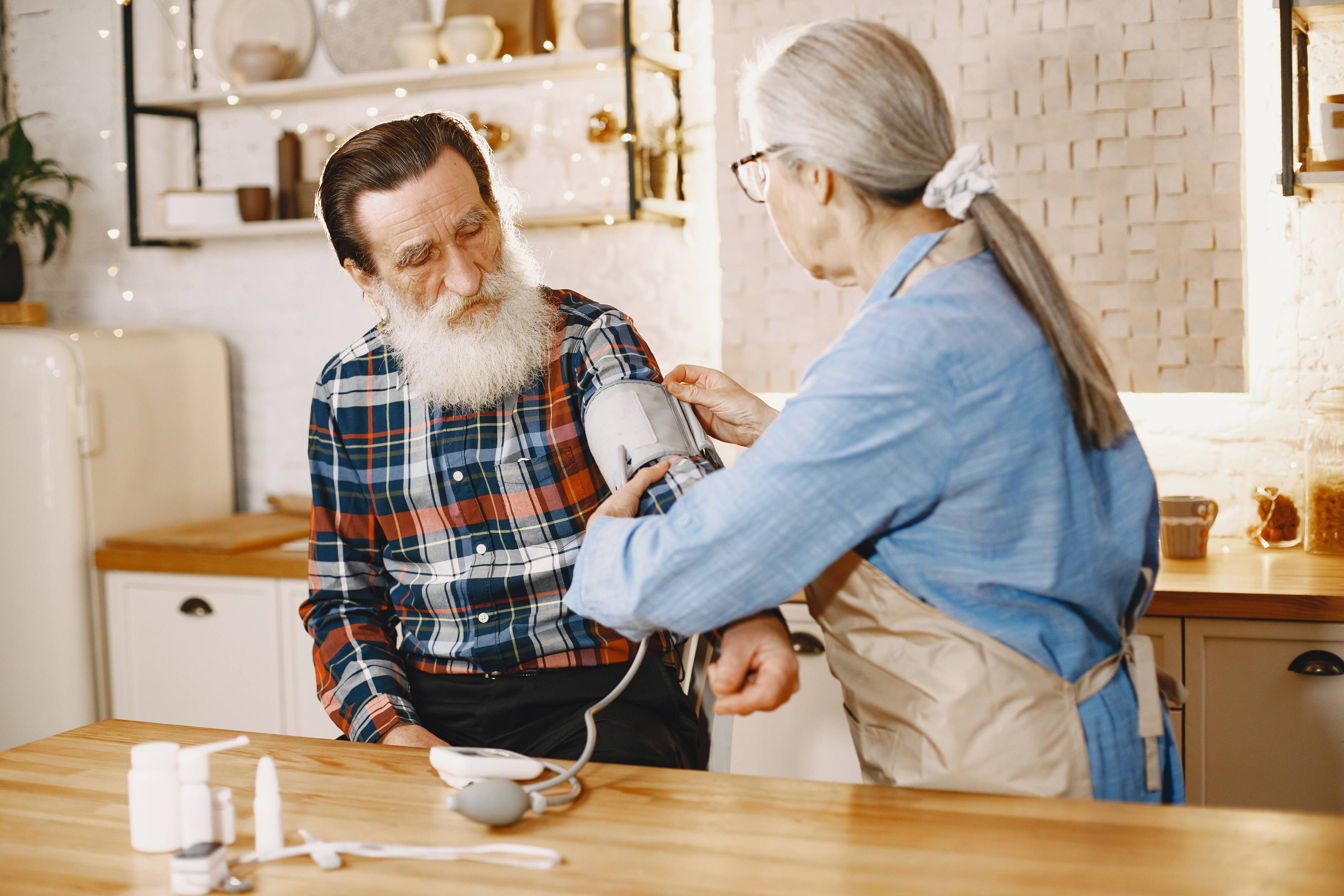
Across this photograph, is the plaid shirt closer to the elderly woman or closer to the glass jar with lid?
the elderly woman

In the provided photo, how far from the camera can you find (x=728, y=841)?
0.99 meters

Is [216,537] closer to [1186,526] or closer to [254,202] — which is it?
[254,202]

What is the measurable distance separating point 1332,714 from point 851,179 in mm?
1551

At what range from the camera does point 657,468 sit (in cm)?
140

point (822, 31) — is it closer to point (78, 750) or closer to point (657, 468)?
point (657, 468)

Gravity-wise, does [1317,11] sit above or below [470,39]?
below

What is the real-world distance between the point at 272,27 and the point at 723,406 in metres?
2.20

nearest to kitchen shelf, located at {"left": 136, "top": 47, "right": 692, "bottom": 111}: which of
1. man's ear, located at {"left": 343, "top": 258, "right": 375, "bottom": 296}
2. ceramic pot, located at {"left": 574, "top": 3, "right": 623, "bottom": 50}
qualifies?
ceramic pot, located at {"left": 574, "top": 3, "right": 623, "bottom": 50}

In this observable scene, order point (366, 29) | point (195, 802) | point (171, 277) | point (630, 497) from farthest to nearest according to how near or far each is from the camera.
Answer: point (171, 277) → point (366, 29) → point (630, 497) → point (195, 802)

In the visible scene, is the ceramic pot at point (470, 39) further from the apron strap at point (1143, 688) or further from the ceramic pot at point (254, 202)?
the apron strap at point (1143, 688)

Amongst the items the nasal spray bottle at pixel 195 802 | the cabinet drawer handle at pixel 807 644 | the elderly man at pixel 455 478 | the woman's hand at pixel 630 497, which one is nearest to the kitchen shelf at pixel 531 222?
the elderly man at pixel 455 478

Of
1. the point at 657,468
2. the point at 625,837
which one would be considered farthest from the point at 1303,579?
the point at 625,837

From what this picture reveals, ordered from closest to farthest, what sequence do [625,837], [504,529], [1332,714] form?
[625,837]
[504,529]
[1332,714]

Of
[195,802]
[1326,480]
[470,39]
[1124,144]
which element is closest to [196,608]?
[470,39]
